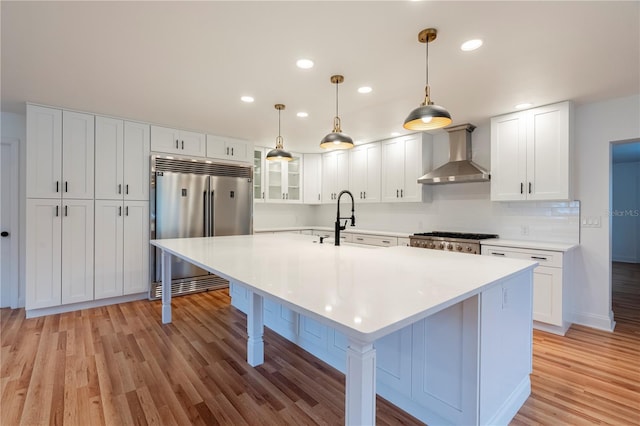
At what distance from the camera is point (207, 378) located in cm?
222

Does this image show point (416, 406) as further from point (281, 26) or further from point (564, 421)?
point (281, 26)

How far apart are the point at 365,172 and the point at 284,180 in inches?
62.2

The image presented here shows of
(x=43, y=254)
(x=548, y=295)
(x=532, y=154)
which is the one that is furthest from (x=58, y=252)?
(x=532, y=154)

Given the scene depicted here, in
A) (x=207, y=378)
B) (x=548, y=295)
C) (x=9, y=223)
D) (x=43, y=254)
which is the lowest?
(x=207, y=378)

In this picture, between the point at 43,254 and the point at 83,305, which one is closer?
the point at 43,254

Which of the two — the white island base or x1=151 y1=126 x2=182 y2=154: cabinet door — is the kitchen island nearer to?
the white island base

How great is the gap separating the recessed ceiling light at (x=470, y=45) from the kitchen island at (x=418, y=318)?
4.76ft

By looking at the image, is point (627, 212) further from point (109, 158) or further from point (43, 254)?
point (43, 254)

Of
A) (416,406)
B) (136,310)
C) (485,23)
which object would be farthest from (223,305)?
(485,23)

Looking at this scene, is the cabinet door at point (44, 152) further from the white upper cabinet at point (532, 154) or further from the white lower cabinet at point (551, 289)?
the white lower cabinet at point (551, 289)

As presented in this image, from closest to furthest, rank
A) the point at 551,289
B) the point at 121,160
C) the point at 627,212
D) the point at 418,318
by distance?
the point at 418,318, the point at 551,289, the point at 121,160, the point at 627,212

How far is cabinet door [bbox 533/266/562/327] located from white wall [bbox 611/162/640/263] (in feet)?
17.9

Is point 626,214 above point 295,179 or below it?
below

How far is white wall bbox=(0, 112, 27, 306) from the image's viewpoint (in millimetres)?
3683
